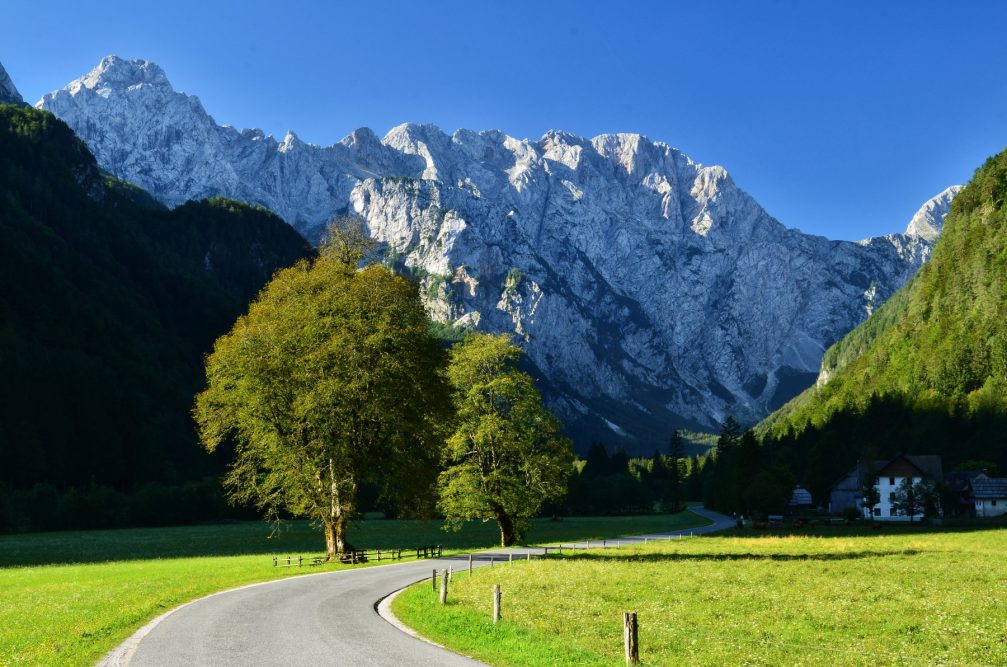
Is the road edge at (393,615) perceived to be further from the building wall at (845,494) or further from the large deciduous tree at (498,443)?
the building wall at (845,494)

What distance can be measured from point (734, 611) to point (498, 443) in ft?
120

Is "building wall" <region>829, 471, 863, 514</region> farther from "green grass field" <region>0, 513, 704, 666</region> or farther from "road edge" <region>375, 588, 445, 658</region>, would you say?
"road edge" <region>375, 588, 445, 658</region>

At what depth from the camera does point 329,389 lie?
4950cm

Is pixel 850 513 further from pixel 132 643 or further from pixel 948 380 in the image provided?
pixel 132 643

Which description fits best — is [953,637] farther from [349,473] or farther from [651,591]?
[349,473]

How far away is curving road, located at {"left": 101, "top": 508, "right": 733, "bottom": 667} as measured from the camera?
20.2m

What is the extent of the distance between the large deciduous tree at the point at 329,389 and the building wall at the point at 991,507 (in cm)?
11229

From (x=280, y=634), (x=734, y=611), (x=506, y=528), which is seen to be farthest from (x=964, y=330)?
(x=280, y=634)

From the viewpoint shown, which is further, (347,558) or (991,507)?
(991,507)

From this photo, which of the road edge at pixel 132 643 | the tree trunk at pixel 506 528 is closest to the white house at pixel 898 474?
the tree trunk at pixel 506 528

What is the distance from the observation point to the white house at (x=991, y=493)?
4956 inches

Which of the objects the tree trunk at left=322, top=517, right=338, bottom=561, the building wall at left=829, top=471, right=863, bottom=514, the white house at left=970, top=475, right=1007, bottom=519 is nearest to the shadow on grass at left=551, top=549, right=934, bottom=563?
the tree trunk at left=322, top=517, right=338, bottom=561


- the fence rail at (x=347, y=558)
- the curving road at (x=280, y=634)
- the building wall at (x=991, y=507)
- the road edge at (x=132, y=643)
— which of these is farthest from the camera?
the building wall at (x=991, y=507)

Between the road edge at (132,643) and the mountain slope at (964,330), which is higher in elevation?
the mountain slope at (964,330)
